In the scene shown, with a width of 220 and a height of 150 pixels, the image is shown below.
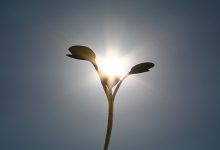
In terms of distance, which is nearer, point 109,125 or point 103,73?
point 109,125

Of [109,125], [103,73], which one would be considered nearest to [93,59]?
Result: [103,73]

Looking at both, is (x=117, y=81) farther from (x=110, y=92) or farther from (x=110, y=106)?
(x=110, y=106)

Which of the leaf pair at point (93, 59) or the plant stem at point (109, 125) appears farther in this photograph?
the leaf pair at point (93, 59)

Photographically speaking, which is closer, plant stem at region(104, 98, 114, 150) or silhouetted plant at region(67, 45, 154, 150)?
plant stem at region(104, 98, 114, 150)

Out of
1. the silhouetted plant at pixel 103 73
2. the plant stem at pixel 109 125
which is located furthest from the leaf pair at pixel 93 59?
the plant stem at pixel 109 125

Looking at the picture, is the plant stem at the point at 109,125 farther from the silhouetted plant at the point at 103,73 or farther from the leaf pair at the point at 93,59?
the leaf pair at the point at 93,59

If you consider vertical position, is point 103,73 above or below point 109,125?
above

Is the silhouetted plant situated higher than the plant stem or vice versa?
the silhouetted plant

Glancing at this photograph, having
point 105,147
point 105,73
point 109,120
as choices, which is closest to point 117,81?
point 105,73

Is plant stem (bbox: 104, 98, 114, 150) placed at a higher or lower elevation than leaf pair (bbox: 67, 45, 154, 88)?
lower

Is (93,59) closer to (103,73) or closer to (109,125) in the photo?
(103,73)

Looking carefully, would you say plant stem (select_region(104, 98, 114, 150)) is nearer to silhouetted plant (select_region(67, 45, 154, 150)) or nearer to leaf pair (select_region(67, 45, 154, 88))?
silhouetted plant (select_region(67, 45, 154, 150))

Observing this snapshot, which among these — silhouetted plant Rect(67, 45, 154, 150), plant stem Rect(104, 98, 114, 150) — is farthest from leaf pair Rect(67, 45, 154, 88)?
plant stem Rect(104, 98, 114, 150)
